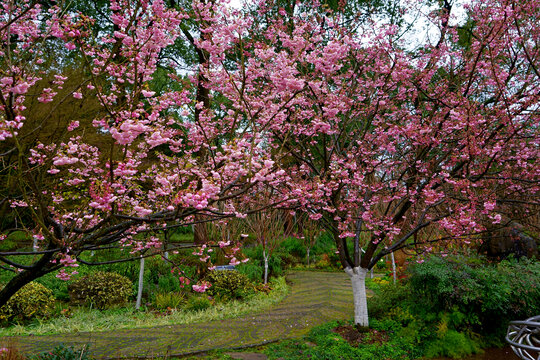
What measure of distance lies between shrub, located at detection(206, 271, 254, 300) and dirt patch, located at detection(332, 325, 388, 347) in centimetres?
332

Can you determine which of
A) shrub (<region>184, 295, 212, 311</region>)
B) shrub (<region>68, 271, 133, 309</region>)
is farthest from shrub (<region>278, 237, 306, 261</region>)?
shrub (<region>68, 271, 133, 309</region>)

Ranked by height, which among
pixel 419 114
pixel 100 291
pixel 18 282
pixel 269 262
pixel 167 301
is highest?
pixel 419 114

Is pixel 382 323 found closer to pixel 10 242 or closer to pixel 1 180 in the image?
pixel 1 180

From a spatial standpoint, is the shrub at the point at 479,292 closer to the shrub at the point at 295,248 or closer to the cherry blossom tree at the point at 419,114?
the cherry blossom tree at the point at 419,114

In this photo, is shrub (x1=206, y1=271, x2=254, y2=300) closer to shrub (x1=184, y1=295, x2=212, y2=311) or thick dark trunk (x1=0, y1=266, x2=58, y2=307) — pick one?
shrub (x1=184, y1=295, x2=212, y2=311)

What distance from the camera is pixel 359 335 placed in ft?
19.1

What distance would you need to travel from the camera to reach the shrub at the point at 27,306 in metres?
6.66

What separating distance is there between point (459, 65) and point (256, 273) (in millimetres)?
7760

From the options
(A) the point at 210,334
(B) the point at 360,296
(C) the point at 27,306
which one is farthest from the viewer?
(C) the point at 27,306

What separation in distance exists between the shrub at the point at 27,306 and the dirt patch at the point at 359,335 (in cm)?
601

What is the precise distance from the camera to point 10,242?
1244 centimetres

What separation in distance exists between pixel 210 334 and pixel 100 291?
11.0 feet

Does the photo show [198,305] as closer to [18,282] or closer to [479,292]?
[18,282]

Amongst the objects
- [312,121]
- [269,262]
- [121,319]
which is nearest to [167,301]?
[121,319]
